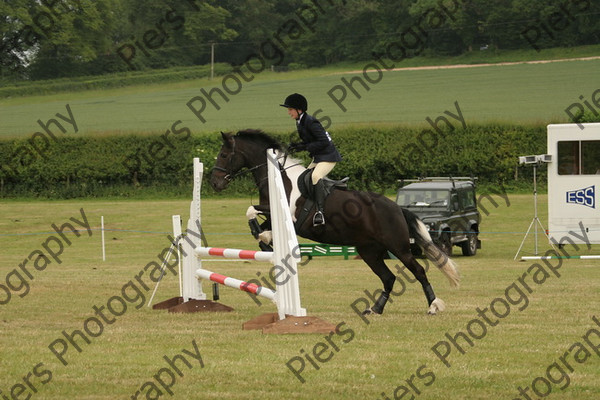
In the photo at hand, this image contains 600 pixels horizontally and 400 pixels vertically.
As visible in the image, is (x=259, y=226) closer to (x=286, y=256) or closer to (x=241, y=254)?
(x=241, y=254)

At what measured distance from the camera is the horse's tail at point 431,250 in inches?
412

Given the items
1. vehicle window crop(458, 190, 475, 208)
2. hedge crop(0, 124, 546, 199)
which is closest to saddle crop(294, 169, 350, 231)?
vehicle window crop(458, 190, 475, 208)

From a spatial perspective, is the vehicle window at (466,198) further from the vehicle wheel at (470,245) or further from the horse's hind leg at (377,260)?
the horse's hind leg at (377,260)

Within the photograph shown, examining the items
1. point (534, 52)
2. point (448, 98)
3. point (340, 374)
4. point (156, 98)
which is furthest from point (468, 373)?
point (534, 52)

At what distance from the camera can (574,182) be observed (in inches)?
824

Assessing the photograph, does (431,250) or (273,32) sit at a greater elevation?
(431,250)

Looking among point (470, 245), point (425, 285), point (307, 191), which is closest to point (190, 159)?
point (470, 245)

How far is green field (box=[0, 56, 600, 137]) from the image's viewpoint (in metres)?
49.8

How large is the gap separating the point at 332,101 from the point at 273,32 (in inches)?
769

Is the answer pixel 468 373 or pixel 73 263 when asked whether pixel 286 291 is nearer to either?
pixel 468 373

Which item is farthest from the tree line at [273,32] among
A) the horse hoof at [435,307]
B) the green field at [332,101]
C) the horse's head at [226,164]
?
the horse hoof at [435,307]

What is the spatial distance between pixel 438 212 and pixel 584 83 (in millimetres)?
38510

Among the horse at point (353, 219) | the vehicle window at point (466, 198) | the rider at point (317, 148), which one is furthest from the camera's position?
the vehicle window at point (466, 198)

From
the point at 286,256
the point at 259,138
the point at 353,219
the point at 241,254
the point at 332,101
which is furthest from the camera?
the point at 332,101
